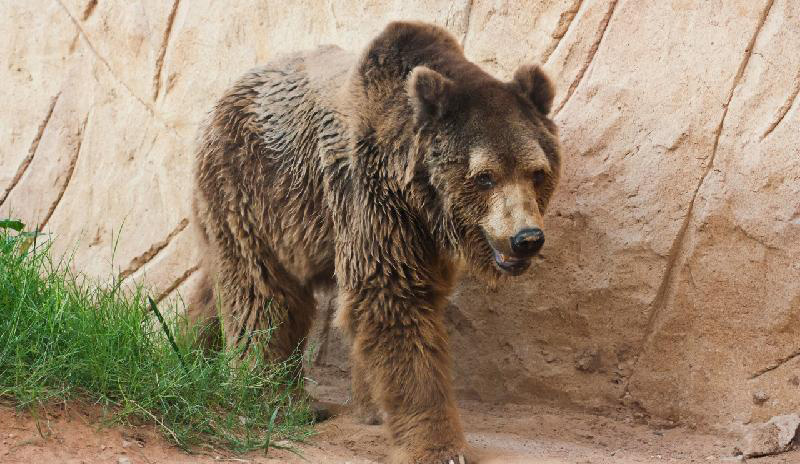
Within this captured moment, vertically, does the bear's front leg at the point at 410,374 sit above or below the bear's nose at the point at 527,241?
below

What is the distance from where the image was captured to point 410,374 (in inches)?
203

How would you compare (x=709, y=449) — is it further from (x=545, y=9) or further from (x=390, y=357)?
(x=545, y=9)

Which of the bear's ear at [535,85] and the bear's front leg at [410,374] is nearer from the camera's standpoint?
the bear's front leg at [410,374]

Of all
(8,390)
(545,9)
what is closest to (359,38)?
(545,9)

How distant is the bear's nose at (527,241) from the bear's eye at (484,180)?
37cm

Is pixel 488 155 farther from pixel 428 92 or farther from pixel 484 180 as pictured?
pixel 428 92

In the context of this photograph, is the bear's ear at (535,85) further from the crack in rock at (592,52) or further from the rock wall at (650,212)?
the crack in rock at (592,52)

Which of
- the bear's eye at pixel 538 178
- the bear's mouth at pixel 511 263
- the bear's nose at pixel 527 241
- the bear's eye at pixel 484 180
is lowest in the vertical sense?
the bear's mouth at pixel 511 263

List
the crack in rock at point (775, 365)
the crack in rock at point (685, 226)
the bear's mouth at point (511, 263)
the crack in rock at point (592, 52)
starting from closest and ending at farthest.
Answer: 1. the bear's mouth at point (511, 263)
2. the crack in rock at point (775, 365)
3. the crack in rock at point (685, 226)
4. the crack in rock at point (592, 52)

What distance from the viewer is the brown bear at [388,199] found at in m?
5.06

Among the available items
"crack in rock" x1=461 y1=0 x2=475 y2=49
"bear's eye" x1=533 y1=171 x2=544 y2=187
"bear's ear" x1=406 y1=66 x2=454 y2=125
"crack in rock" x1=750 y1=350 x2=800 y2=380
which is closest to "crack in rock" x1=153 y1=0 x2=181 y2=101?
"crack in rock" x1=461 y1=0 x2=475 y2=49

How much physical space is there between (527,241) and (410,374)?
1.01m

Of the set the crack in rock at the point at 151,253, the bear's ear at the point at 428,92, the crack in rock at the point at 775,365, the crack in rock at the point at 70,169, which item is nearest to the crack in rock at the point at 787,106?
the crack in rock at the point at 775,365

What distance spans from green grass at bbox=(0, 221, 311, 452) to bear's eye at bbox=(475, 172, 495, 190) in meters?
1.50
